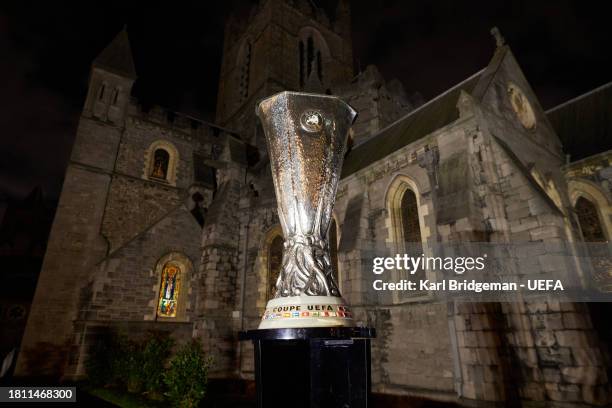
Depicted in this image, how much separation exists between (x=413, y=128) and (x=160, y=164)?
13.9 metres

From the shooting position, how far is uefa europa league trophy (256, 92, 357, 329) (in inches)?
96.7

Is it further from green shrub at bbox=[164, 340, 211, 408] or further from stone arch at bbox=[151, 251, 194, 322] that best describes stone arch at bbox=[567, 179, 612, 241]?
stone arch at bbox=[151, 251, 194, 322]

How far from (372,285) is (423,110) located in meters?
7.67

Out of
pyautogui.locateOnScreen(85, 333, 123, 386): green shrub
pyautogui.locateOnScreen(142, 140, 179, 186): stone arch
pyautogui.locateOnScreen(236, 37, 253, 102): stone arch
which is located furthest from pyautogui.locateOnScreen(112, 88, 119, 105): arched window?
pyautogui.locateOnScreen(85, 333, 123, 386): green shrub

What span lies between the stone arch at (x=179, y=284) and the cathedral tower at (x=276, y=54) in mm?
12136

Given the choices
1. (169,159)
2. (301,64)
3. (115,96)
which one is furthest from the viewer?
(301,64)

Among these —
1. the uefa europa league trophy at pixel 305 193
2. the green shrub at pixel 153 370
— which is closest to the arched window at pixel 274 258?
the green shrub at pixel 153 370

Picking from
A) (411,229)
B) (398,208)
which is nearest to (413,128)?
(398,208)

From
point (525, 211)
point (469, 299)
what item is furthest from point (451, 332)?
point (525, 211)

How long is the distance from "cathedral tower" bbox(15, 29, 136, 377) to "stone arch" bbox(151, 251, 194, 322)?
2.87 metres

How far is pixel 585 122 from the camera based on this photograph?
43.6 feet

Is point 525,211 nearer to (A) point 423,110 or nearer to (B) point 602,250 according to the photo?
(B) point 602,250

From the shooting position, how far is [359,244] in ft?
33.4

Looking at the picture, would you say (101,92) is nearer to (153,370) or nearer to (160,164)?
(160,164)
